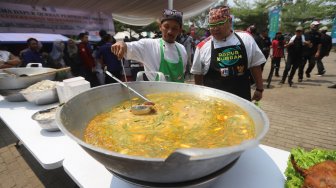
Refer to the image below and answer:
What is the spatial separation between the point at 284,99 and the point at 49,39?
915 centimetres

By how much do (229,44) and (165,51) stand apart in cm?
Result: 65

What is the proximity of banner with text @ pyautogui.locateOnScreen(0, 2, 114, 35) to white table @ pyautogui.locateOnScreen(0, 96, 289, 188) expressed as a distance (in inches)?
277

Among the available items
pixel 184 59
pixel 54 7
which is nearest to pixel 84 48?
pixel 54 7

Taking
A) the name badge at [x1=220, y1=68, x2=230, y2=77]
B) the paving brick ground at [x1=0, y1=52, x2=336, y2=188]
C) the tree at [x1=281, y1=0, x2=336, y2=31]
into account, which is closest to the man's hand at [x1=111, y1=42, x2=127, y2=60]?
the name badge at [x1=220, y1=68, x2=230, y2=77]

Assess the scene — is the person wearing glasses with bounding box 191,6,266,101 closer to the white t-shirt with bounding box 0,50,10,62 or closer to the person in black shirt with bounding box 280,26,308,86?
the white t-shirt with bounding box 0,50,10,62

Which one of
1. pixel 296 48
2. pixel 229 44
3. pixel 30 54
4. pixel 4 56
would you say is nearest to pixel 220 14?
pixel 229 44

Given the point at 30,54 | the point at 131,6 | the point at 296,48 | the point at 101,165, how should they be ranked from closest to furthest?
the point at 101,165 < the point at 30,54 < the point at 296,48 < the point at 131,6

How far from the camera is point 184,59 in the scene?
2.28 meters

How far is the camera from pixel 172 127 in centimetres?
124

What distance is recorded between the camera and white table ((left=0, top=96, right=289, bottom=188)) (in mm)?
1063

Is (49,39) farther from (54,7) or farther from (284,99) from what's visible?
(284,99)

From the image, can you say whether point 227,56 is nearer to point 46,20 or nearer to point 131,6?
point 46,20

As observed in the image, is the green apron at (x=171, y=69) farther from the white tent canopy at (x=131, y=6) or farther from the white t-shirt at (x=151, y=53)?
the white tent canopy at (x=131, y=6)

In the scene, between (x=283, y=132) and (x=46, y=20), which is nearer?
(x=283, y=132)
